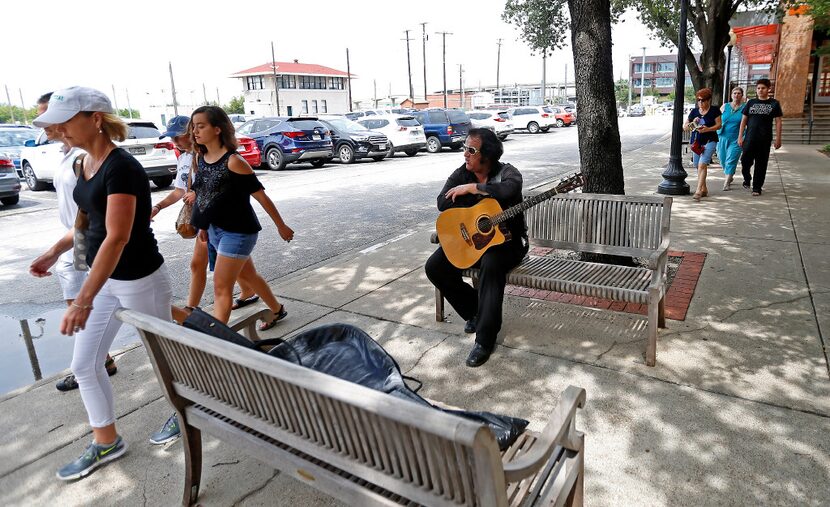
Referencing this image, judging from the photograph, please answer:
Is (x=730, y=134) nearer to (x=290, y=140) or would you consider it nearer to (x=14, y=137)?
(x=290, y=140)

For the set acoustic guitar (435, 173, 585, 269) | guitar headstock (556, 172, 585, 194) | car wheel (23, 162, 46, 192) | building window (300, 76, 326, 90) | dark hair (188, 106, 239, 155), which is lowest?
car wheel (23, 162, 46, 192)

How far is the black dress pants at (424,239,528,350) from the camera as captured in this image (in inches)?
153

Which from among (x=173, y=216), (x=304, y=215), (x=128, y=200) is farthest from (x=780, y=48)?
(x=128, y=200)

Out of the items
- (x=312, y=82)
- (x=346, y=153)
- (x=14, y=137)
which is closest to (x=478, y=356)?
(x=346, y=153)

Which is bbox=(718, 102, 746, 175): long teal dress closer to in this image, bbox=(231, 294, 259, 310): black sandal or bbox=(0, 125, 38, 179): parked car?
bbox=(231, 294, 259, 310): black sandal

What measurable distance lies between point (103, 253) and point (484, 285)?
2313 millimetres

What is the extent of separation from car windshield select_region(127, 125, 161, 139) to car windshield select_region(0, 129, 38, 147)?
16.2 ft

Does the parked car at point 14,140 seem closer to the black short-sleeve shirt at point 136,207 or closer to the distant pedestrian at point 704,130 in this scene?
the black short-sleeve shirt at point 136,207

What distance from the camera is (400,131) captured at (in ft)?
68.9

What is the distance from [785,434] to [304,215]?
7.95 m

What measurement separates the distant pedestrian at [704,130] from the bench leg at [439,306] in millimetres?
6364

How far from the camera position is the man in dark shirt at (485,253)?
3.90 metres

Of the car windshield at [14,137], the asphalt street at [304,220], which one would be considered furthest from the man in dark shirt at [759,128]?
the car windshield at [14,137]

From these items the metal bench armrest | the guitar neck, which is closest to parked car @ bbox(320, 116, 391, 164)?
the guitar neck
